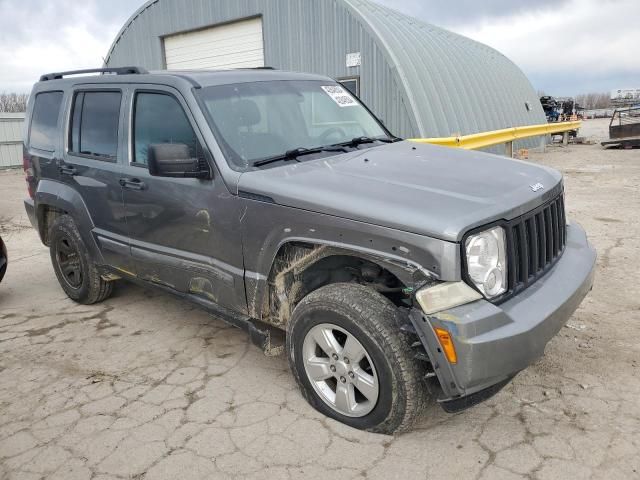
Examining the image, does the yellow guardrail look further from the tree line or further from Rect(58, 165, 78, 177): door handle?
the tree line

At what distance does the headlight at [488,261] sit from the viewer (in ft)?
8.27

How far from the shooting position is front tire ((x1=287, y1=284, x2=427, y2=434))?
2611 mm

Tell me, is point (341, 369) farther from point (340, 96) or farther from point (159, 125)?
point (340, 96)

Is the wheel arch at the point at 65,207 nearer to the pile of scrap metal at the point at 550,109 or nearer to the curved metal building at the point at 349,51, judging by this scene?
the curved metal building at the point at 349,51

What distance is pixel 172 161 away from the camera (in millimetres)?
3184

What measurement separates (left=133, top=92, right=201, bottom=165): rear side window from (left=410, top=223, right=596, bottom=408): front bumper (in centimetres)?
189

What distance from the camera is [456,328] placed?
2.38m

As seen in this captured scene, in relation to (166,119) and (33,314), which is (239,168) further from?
(33,314)

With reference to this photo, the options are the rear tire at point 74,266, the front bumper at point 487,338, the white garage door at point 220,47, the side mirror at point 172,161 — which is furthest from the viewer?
the white garage door at point 220,47

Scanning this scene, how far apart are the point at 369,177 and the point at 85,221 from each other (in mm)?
2685

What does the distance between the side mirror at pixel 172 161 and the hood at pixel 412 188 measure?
320 millimetres

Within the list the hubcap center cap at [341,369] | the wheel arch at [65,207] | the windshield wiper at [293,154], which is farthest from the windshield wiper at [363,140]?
the wheel arch at [65,207]

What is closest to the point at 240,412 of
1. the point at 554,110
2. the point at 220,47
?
the point at 220,47

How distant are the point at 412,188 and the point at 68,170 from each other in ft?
10.2
